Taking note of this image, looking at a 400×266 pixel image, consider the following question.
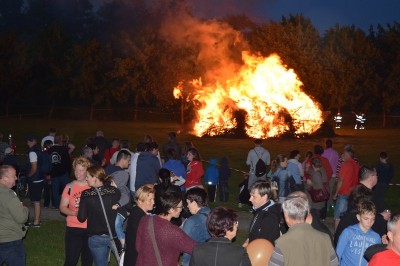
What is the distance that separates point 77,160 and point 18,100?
169ft

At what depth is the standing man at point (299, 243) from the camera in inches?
198

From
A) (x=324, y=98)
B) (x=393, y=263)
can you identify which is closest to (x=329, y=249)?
(x=393, y=263)

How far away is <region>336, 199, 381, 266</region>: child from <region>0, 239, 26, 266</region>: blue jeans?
3.59 metres

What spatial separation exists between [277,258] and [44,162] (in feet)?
27.6

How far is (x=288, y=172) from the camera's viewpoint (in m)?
12.4

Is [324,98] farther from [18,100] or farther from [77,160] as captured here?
[77,160]

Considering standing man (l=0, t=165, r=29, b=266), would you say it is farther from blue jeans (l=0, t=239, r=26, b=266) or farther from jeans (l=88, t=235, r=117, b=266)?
jeans (l=88, t=235, r=117, b=266)

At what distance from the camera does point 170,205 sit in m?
5.75

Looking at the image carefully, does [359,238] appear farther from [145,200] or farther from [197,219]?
[145,200]

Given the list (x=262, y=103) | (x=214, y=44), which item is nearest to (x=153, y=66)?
(x=214, y=44)

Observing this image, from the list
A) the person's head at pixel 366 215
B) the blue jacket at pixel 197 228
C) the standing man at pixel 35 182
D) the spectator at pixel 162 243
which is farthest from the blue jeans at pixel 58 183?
the person's head at pixel 366 215

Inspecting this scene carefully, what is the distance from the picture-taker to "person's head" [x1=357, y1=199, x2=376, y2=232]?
6.25 meters

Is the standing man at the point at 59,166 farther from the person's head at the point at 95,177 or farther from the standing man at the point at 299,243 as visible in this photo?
the standing man at the point at 299,243

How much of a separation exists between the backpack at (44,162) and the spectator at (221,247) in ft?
26.4
